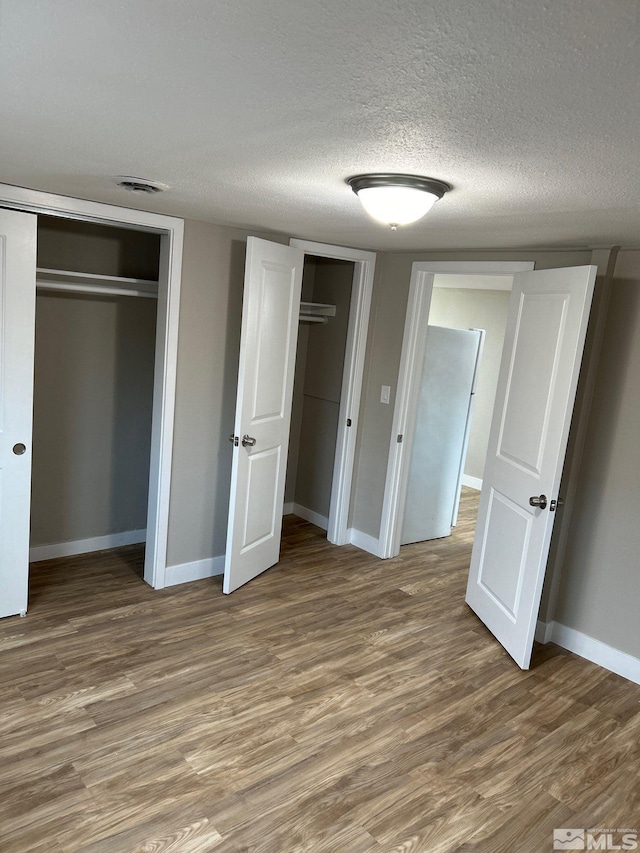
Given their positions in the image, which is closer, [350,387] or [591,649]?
[591,649]

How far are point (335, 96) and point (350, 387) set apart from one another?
3239mm

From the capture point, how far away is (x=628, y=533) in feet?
10.7

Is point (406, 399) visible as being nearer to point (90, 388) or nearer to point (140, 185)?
point (90, 388)

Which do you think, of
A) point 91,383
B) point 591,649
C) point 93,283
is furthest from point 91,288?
point 591,649

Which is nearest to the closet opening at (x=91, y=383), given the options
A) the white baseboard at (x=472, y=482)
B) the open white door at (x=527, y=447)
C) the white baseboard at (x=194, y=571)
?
the white baseboard at (x=194, y=571)

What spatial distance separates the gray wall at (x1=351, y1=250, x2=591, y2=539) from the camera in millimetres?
4406

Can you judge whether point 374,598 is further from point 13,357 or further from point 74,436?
point 13,357

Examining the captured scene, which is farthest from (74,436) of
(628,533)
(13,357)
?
(628,533)

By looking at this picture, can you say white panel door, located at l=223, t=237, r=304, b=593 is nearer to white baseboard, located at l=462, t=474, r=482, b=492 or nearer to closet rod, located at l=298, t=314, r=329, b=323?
closet rod, located at l=298, t=314, r=329, b=323

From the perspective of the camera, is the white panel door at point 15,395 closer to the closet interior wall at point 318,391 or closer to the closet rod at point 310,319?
the closet rod at point 310,319

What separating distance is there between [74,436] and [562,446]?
2849 mm

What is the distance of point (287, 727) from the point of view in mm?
2682

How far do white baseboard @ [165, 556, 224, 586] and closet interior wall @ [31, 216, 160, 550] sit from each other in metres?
0.69

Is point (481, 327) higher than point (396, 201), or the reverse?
point (396, 201)
